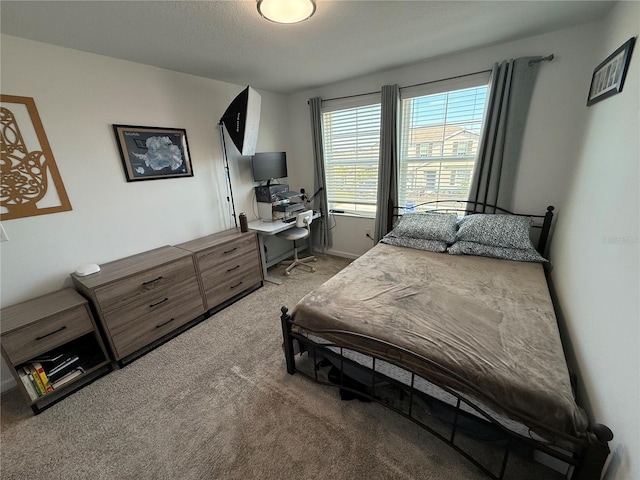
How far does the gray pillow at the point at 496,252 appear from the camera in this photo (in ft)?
7.14

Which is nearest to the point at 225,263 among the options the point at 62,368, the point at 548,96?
the point at 62,368

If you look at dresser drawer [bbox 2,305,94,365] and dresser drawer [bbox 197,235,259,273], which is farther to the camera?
dresser drawer [bbox 197,235,259,273]

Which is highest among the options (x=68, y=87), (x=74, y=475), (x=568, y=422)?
(x=68, y=87)

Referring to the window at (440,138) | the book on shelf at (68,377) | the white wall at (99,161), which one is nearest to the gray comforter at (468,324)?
the window at (440,138)

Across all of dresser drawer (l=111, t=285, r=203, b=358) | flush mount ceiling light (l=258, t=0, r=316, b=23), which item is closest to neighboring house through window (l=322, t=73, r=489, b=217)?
flush mount ceiling light (l=258, t=0, r=316, b=23)

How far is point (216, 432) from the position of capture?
1482mm

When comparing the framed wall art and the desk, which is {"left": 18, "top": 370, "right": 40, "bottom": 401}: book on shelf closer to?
the framed wall art

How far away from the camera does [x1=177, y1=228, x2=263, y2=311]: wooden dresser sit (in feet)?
8.18

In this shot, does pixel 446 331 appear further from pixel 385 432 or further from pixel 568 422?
pixel 385 432

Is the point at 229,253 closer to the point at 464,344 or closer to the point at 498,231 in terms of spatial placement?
the point at 464,344

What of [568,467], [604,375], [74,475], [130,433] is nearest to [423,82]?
[604,375]

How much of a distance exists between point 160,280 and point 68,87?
1.62m

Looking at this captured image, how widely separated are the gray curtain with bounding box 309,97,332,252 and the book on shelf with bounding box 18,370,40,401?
3.20 m

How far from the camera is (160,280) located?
2.15 metres
